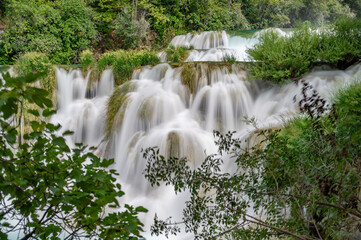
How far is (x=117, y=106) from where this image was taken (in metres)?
6.58

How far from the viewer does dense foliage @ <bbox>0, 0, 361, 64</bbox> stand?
11414mm

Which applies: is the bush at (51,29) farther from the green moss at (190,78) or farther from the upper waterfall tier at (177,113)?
the green moss at (190,78)

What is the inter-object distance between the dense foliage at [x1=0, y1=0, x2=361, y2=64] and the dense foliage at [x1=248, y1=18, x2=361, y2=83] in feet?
28.8

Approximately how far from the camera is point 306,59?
5859mm

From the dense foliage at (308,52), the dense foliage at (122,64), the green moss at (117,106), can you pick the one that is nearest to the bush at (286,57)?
the dense foliage at (308,52)

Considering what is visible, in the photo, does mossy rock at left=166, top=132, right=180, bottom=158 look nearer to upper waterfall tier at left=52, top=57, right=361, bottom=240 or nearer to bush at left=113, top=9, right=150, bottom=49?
upper waterfall tier at left=52, top=57, right=361, bottom=240

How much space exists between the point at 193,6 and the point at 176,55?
26.0 feet

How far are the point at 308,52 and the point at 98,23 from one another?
10.9 meters

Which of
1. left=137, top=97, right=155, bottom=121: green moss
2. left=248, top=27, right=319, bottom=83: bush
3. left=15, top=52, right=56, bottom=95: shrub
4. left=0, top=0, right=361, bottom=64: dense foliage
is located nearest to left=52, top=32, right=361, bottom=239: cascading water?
left=137, top=97, right=155, bottom=121: green moss

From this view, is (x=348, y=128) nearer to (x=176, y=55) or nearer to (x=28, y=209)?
(x=28, y=209)

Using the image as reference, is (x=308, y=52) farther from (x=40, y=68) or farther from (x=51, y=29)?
(x=51, y=29)

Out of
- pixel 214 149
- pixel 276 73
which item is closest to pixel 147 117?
pixel 214 149

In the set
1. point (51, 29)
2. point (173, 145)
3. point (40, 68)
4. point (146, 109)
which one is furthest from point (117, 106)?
point (51, 29)

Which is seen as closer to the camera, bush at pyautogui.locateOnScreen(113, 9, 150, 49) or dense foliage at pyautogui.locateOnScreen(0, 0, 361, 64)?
dense foliage at pyautogui.locateOnScreen(0, 0, 361, 64)
